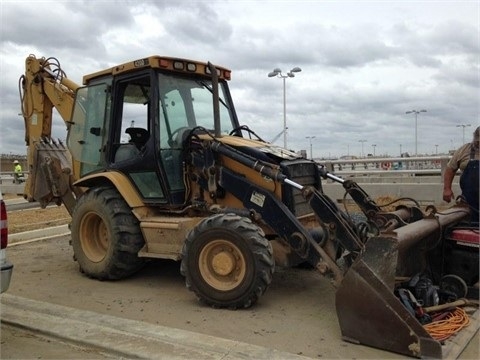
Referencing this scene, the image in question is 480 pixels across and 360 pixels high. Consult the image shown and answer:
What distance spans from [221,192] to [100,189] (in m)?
1.80

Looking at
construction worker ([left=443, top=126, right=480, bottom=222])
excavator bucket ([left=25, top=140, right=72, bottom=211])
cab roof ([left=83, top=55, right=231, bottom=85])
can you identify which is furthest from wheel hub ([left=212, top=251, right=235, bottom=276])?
excavator bucket ([left=25, top=140, right=72, bottom=211])

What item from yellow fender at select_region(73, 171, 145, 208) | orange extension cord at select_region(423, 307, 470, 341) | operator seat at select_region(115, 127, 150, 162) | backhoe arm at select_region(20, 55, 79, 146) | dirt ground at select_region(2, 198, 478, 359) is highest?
backhoe arm at select_region(20, 55, 79, 146)

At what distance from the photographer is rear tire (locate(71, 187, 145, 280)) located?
20.4ft

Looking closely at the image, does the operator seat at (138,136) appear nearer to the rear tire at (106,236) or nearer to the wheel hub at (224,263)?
the rear tire at (106,236)

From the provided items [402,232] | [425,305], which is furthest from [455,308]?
[402,232]

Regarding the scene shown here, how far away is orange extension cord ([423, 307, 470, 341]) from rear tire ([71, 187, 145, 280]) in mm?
3565

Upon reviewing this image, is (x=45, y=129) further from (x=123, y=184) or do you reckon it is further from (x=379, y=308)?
(x=379, y=308)

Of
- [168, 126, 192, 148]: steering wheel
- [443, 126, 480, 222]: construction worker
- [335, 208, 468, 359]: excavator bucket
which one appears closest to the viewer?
[335, 208, 468, 359]: excavator bucket

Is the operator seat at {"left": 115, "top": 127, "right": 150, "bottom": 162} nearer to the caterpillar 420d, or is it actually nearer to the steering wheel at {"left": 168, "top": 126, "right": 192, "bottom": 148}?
the caterpillar 420d

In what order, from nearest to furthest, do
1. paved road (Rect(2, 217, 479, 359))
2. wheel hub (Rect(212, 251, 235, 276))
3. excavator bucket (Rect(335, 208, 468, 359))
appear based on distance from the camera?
1. excavator bucket (Rect(335, 208, 468, 359))
2. paved road (Rect(2, 217, 479, 359))
3. wheel hub (Rect(212, 251, 235, 276))

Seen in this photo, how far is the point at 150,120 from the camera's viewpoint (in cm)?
660

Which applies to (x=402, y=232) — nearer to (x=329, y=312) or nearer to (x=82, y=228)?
(x=329, y=312)

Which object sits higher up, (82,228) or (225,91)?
(225,91)

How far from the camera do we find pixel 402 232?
470 cm
